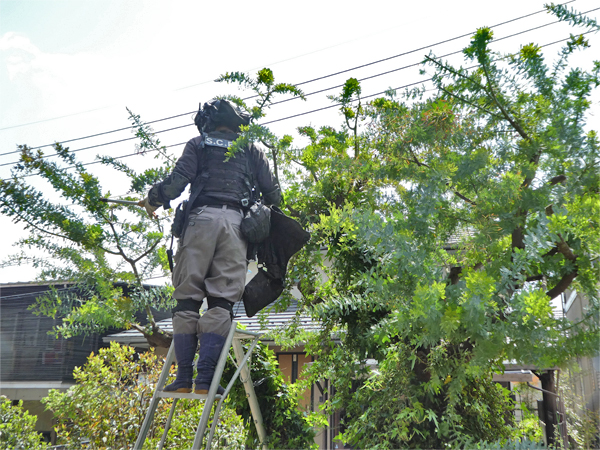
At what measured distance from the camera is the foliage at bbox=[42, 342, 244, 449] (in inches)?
122

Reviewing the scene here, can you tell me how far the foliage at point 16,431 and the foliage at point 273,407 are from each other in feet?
6.69

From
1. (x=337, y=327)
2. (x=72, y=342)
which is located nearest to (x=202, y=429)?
(x=337, y=327)

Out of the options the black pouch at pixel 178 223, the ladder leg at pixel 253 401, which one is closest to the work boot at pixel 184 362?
the ladder leg at pixel 253 401

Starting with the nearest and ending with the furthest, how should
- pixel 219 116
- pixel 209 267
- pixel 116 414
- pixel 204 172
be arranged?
pixel 209 267 → pixel 204 172 → pixel 219 116 → pixel 116 414

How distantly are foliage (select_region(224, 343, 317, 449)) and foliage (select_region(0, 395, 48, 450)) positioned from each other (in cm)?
204

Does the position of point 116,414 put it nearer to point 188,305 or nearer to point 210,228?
point 188,305

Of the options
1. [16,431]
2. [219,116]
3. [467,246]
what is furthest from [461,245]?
[16,431]

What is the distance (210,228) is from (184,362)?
1.98 ft

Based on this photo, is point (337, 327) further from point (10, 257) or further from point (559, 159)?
point (10, 257)

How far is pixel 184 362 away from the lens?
6.34ft

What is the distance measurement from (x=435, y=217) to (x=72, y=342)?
1067 centimetres

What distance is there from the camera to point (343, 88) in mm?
2443

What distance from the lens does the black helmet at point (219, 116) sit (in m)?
2.33

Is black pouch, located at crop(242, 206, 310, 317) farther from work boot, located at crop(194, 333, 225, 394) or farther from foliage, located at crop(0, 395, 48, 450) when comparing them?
foliage, located at crop(0, 395, 48, 450)
